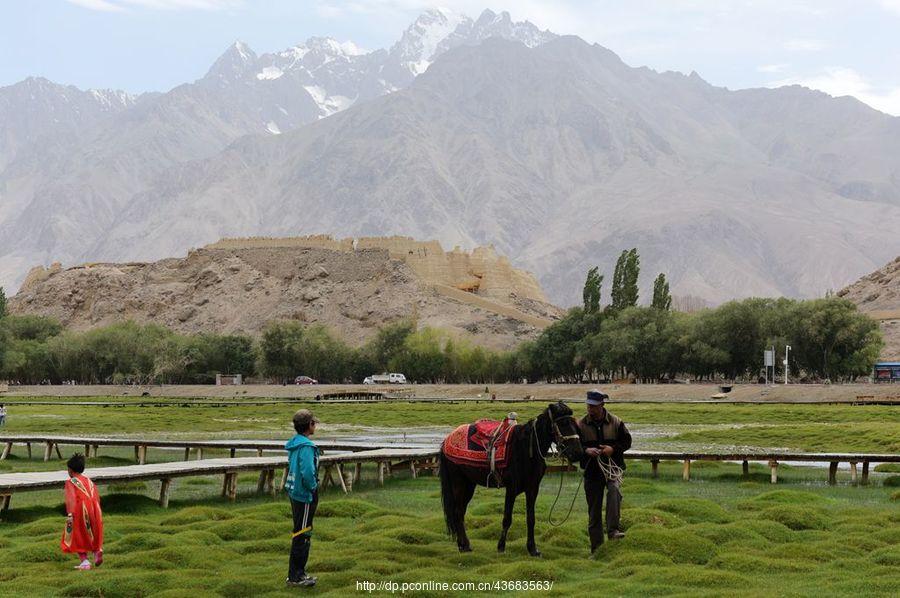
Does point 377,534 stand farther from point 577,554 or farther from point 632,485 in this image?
point 632,485

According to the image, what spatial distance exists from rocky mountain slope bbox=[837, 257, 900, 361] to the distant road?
1489 inches

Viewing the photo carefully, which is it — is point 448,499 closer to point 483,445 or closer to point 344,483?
point 483,445

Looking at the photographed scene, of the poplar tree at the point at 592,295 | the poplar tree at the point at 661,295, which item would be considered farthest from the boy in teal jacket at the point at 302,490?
the poplar tree at the point at 592,295

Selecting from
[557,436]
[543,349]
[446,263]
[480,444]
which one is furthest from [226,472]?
[446,263]

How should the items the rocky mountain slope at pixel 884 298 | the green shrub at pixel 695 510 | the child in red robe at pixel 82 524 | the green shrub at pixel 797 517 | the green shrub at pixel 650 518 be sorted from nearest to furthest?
the child in red robe at pixel 82 524 → the green shrub at pixel 650 518 → the green shrub at pixel 797 517 → the green shrub at pixel 695 510 → the rocky mountain slope at pixel 884 298

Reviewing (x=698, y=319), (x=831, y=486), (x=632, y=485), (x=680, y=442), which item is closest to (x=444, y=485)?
(x=632, y=485)

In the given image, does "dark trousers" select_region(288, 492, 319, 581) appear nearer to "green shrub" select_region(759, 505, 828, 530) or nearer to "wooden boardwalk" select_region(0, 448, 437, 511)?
"wooden boardwalk" select_region(0, 448, 437, 511)

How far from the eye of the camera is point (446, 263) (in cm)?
18275

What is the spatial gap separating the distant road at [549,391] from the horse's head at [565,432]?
58.2m

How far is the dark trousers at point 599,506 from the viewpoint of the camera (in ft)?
56.4

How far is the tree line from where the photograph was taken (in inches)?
3856

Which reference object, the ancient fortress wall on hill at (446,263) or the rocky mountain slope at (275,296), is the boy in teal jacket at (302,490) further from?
the ancient fortress wall on hill at (446,263)

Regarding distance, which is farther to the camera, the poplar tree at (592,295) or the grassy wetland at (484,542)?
the poplar tree at (592,295)

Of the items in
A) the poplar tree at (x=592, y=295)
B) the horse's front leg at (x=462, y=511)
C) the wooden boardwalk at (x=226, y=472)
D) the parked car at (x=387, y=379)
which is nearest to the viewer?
the horse's front leg at (x=462, y=511)
